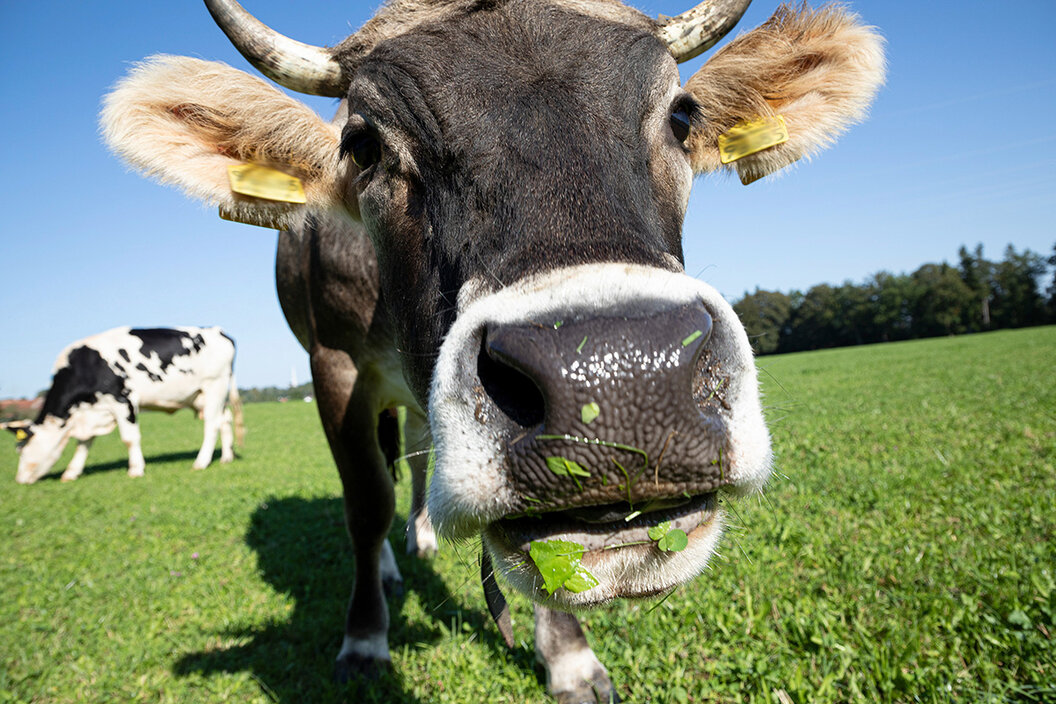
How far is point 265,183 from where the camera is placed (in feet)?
8.87

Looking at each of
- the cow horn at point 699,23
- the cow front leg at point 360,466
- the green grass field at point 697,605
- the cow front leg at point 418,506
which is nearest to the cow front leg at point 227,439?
the green grass field at point 697,605

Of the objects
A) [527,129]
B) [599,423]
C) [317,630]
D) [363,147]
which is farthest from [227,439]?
[599,423]

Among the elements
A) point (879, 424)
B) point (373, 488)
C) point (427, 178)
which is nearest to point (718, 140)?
point (427, 178)

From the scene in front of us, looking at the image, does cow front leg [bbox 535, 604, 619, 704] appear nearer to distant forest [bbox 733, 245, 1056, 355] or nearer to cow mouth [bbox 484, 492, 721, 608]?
cow mouth [bbox 484, 492, 721, 608]

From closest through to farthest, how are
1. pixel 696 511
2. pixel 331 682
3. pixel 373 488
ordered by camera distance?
1. pixel 696 511
2. pixel 331 682
3. pixel 373 488

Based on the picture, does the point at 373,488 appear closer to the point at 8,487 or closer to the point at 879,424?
the point at 879,424

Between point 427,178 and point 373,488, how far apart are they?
2111 mm

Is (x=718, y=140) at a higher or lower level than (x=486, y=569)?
higher

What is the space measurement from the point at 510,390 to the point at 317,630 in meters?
3.23

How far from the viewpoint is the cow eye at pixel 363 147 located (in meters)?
2.29

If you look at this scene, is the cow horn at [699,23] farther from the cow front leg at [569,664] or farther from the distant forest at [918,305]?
the distant forest at [918,305]

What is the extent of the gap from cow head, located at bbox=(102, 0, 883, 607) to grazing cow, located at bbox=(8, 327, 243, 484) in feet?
37.0

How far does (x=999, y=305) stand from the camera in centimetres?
7675

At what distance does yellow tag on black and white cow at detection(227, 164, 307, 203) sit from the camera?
104 inches
